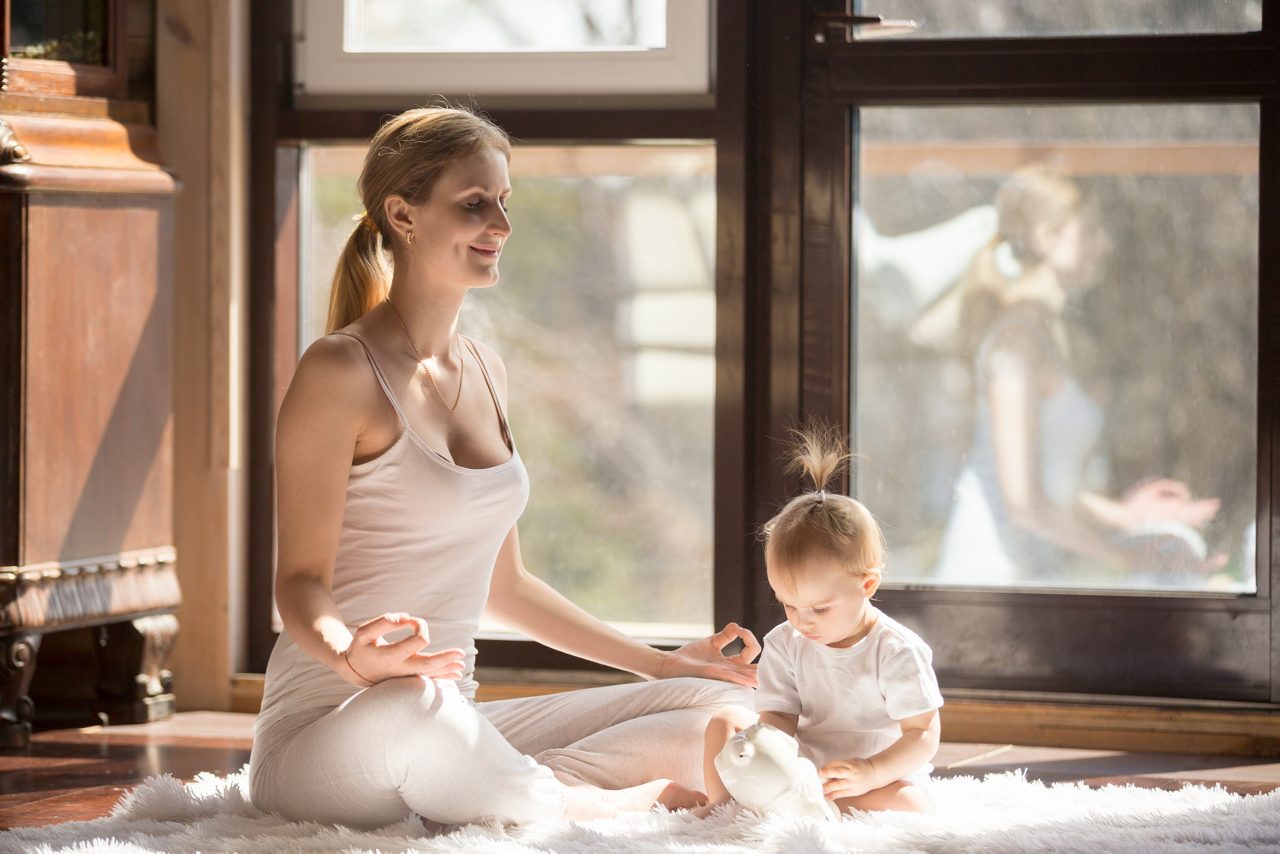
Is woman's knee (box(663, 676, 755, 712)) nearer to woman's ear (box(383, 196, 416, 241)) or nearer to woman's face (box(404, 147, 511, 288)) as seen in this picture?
woman's face (box(404, 147, 511, 288))

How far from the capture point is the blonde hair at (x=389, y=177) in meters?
2.31

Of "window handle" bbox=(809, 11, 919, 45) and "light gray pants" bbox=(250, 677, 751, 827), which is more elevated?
"window handle" bbox=(809, 11, 919, 45)

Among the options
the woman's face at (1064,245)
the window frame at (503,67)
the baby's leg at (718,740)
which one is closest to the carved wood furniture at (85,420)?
the window frame at (503,67)

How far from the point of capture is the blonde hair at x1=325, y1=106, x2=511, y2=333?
91.1 inches

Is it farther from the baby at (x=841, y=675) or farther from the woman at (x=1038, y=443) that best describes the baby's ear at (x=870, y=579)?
the woman at (x=1038, y=443)

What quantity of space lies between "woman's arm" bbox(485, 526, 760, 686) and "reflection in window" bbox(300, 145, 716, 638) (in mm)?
891

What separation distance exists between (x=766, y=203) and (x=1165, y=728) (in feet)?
4.07

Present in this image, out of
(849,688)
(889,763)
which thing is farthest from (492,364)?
(889,763)

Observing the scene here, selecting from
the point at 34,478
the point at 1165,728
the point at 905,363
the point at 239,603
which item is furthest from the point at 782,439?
the point at 34,478

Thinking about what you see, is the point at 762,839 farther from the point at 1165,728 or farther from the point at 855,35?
the point at 855,35

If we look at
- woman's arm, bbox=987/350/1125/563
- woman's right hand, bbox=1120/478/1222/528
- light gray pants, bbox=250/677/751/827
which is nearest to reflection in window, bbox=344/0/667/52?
woman's arm, bbox=987/350/1125/563

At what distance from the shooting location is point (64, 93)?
126 inches

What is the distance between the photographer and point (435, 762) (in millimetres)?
2078

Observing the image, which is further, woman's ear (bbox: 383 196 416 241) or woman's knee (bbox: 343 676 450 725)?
woman's ear (bbox: 383 196 416 241)
